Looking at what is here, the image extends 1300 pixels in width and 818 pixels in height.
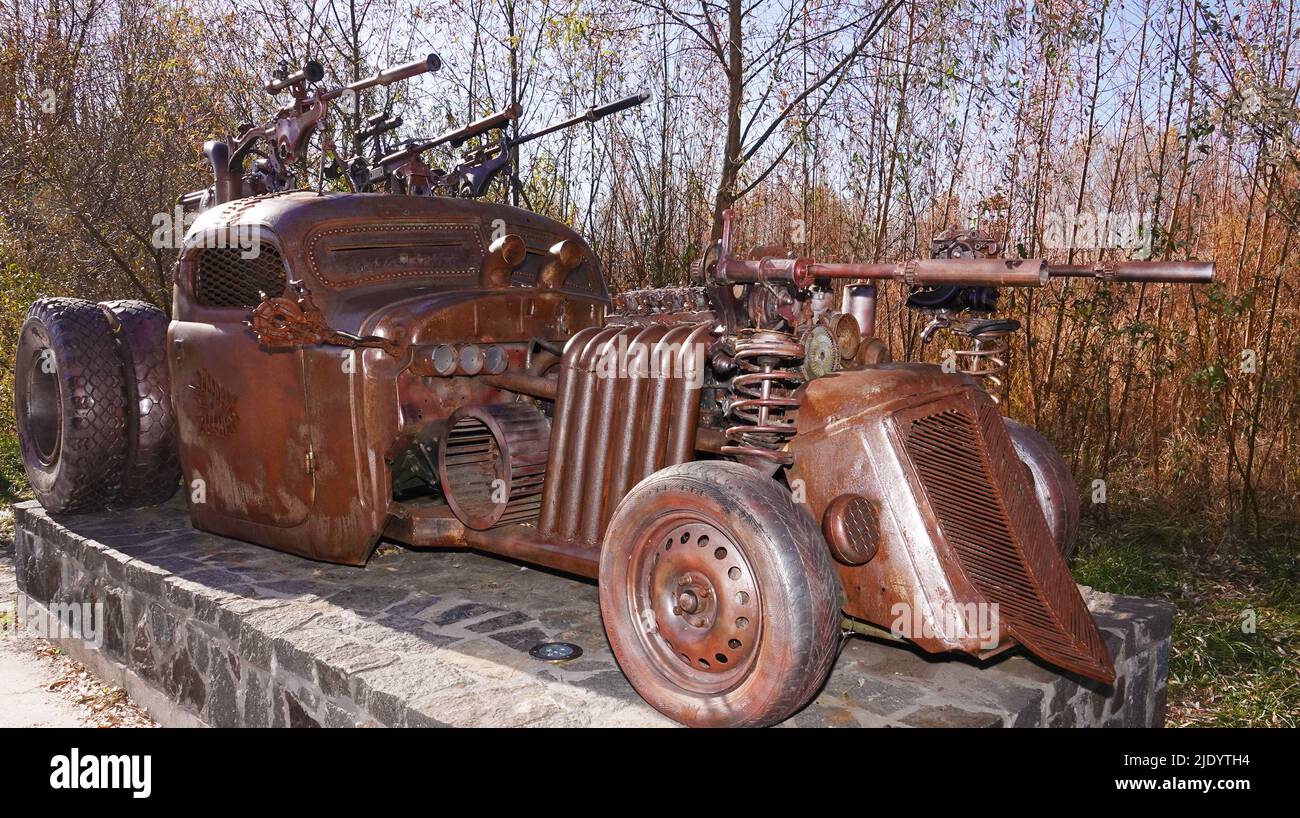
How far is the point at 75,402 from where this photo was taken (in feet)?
18.2

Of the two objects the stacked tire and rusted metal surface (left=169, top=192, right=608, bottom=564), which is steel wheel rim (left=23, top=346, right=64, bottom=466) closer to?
the stacked tire

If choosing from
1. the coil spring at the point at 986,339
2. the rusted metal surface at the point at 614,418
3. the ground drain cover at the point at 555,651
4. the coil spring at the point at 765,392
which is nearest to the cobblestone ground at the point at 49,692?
the ground drain cover at the point at 555,651

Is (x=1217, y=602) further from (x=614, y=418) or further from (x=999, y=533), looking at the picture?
(x=614, y=418)

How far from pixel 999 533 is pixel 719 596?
0.97 meters

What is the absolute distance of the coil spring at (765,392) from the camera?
3.23 meters

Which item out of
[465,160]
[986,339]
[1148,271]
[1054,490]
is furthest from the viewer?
[465,160]

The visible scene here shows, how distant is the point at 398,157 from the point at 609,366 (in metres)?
2.35

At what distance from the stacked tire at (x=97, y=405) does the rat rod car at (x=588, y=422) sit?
0.02m

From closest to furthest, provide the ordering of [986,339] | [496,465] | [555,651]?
[986,339]
[555,651]
[496,465]

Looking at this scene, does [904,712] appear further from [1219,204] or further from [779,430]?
[1219,204]

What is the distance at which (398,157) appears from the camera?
18.2ft

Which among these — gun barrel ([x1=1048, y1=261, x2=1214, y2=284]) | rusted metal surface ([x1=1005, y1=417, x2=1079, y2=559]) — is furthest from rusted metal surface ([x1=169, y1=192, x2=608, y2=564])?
gun barrel ([x1=1048, y1=261, x2=1214, y2=284])

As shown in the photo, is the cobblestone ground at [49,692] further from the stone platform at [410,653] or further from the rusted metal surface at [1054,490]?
the rusted metal surface at [1054,490]

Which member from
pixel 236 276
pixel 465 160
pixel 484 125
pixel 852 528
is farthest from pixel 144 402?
pixel 852 528
